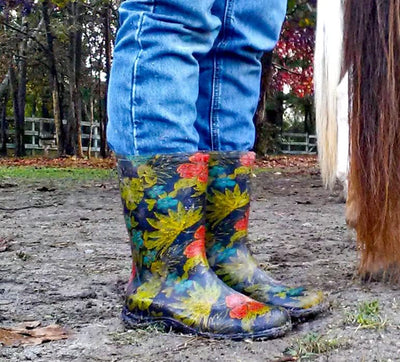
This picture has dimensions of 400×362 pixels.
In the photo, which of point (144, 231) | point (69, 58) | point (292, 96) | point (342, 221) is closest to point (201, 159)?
point (144, 231)

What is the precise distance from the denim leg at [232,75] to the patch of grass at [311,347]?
0.42 metres

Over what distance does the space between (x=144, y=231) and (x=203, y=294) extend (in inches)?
5.8

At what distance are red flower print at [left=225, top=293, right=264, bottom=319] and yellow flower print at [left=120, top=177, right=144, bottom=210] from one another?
8.9 inches

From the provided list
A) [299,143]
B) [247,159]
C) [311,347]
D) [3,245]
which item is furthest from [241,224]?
[299,143]

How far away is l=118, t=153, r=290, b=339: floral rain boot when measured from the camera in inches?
41.0

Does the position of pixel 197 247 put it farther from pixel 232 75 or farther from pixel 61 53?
pixel 61 53

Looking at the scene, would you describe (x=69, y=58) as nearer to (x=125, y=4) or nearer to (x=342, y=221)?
(x=342, y=221)

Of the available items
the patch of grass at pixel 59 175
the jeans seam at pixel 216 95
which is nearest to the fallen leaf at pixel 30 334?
the jeans seam at pixel 216 95

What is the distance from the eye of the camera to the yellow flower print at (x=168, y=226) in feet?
3.47

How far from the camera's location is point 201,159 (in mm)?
1083

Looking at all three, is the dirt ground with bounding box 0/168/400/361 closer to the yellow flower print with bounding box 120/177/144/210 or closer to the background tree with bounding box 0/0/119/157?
the yellow flower print with bounding box 120/177/144/210

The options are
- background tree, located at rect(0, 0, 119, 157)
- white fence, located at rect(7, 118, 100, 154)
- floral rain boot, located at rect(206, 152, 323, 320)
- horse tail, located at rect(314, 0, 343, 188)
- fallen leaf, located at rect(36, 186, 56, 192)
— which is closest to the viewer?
floral rain boot, located at rect(206, 152, 323, 320)

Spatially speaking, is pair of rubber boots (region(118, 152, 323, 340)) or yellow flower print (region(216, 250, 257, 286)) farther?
yellow flower print (region(216, 250, 257, 286))

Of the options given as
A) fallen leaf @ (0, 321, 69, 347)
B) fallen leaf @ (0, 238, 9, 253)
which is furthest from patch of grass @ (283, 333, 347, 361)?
fallen leaf @ (0, 238, 9, 253)
